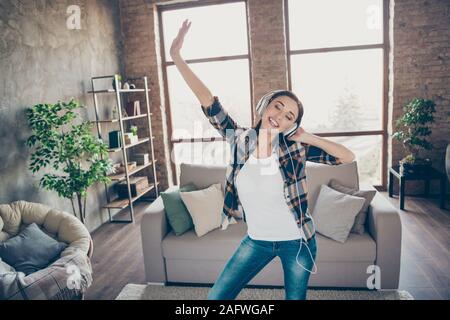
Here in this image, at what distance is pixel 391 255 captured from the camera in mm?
2471

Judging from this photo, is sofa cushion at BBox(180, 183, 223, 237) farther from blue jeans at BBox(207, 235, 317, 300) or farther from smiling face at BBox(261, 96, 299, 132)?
smiling face at BBox(261, 96, 299, 132)

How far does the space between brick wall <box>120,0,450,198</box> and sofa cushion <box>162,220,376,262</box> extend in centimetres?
278

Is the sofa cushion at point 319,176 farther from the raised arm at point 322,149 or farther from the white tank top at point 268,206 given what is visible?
the white tank top at point 268,206

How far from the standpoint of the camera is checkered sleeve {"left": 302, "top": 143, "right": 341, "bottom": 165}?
1.71 metres

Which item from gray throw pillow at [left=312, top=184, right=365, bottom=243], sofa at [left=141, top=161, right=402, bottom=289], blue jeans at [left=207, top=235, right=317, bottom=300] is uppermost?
blue jeans at [left=207, top=235, right=317, bottom=300]

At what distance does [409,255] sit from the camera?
3158 millimetres

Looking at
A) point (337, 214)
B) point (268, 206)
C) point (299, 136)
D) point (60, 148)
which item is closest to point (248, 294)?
point (337, 214)

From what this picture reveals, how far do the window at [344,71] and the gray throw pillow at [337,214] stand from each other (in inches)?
104

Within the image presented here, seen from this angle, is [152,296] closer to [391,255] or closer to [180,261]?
[180,261]

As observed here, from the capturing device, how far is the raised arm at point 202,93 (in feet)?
5.45

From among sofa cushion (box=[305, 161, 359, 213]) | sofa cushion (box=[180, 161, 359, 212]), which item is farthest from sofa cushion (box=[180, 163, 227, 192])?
sofa cushion (box=[305, 161, 359, 213])

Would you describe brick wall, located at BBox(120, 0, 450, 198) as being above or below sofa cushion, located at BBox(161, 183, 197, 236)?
above

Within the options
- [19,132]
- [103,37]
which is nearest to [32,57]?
[19,132]

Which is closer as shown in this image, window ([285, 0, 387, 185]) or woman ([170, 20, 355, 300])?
woman ([170, 20, 355, 300])
